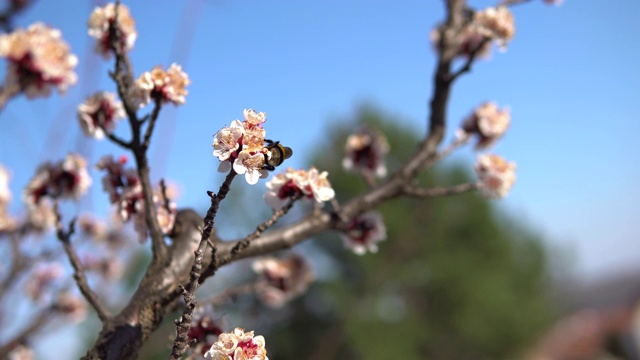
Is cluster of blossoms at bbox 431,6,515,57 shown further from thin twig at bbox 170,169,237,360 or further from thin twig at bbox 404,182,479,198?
thin twig at bbox 170,169,237,360

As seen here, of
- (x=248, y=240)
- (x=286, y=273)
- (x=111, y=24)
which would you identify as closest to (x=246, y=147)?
(x=248, y=240)

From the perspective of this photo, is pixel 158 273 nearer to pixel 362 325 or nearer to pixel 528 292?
pixel 362 325

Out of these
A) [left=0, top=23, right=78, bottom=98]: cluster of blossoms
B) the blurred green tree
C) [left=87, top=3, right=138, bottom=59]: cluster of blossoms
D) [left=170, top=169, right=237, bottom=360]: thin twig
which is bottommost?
[left=170, top=169, right=237, bottom=360]: thin twig

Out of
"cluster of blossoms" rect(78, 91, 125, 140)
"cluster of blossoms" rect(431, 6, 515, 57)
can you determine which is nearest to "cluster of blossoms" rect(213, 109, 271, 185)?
"cluster of blossoms" rect(78, 91, 125, 140)

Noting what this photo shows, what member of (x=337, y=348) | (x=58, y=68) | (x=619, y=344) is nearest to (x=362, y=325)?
(x=337, y=348)

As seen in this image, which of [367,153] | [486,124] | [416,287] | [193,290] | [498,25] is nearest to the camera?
[193,290]

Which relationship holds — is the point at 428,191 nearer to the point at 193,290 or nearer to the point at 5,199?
the point at 193,290
